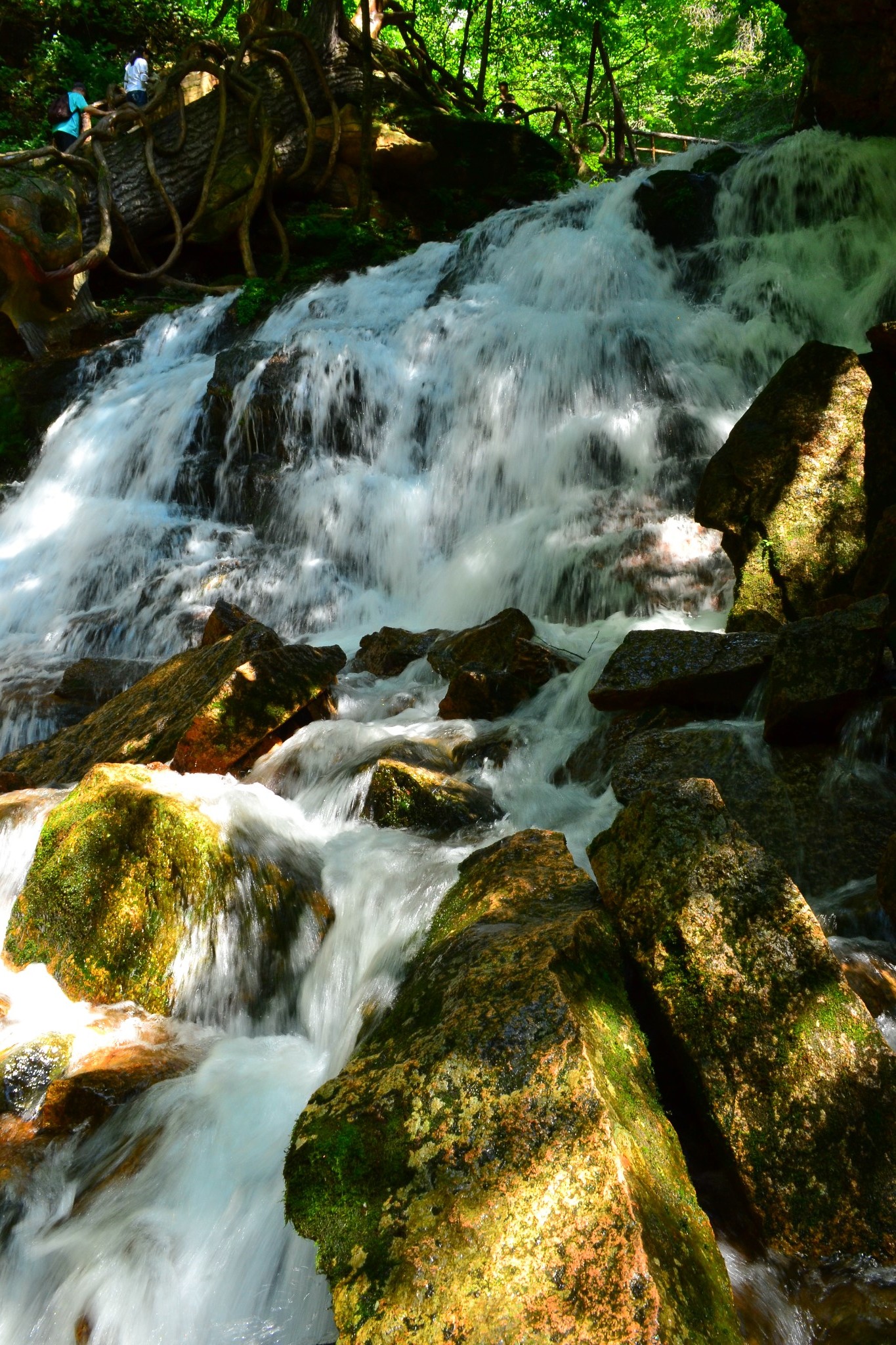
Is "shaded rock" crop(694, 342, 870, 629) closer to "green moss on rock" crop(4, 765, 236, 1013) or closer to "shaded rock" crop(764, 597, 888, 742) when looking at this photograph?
"shaded rock" crop(764, 597, 888, 742)

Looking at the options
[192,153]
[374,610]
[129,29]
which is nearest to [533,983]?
[374,610]

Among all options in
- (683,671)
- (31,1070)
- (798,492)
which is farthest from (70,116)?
(31,1070)

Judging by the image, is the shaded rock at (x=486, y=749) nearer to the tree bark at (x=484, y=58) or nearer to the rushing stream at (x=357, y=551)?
the rushing stream at (x=357, y=551)

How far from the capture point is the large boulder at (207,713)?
4902 millimetres

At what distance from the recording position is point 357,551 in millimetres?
8969

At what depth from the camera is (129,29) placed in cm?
1869

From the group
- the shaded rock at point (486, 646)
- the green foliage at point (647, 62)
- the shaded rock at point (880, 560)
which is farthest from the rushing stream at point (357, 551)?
the green foliage at point (647, 62)

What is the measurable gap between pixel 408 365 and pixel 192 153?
7.09m

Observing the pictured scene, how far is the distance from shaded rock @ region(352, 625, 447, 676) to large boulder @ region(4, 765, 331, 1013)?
3027mm

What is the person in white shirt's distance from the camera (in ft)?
49.0

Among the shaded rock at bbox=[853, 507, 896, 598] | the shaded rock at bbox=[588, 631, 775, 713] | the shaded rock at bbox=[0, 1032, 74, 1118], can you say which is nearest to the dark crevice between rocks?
the shaded rock at bbox=[0, 1032, 74, 1118]

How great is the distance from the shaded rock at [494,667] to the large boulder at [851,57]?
7227 millimetres

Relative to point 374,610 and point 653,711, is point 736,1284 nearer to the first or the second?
point 653,711

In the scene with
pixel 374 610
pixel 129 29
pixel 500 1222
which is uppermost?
pixel 129 29
